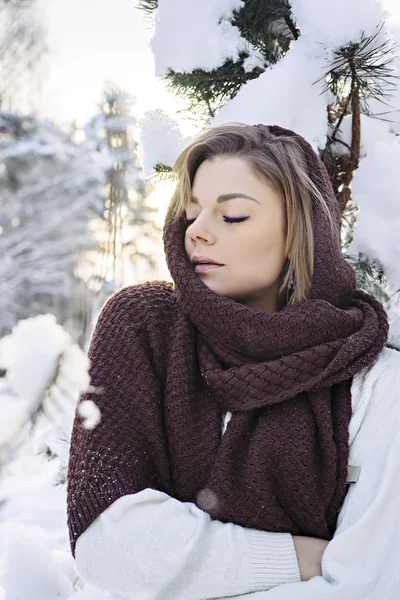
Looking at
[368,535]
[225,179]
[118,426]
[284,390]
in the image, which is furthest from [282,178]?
[368,535]

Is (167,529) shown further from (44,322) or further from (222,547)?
(44,322)

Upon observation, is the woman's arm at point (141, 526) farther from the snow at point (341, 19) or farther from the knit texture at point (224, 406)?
the snow at point (341, 19)

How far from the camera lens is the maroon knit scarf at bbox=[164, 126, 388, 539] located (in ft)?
3.93

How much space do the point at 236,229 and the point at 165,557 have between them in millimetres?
734

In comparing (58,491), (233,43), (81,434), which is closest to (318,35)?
(233,43)

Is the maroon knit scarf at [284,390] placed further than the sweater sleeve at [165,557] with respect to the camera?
Yes

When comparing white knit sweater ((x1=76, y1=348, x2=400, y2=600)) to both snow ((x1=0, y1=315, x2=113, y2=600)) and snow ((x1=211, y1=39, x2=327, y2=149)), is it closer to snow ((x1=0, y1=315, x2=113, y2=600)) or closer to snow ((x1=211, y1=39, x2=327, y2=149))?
snow ((x1=0, y1=315, x2=113, y2=600))

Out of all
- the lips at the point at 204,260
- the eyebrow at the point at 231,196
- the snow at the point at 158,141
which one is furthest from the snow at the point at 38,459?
the snow at the point at 158,141

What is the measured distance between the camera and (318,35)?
5.02ft

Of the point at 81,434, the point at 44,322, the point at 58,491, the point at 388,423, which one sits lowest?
the point at 58,491

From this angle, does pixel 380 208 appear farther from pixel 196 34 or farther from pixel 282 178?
pixel 196 34

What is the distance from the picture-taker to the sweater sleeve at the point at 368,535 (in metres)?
1.09

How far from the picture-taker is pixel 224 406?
130cm

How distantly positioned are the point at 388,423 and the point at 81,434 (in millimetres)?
684
